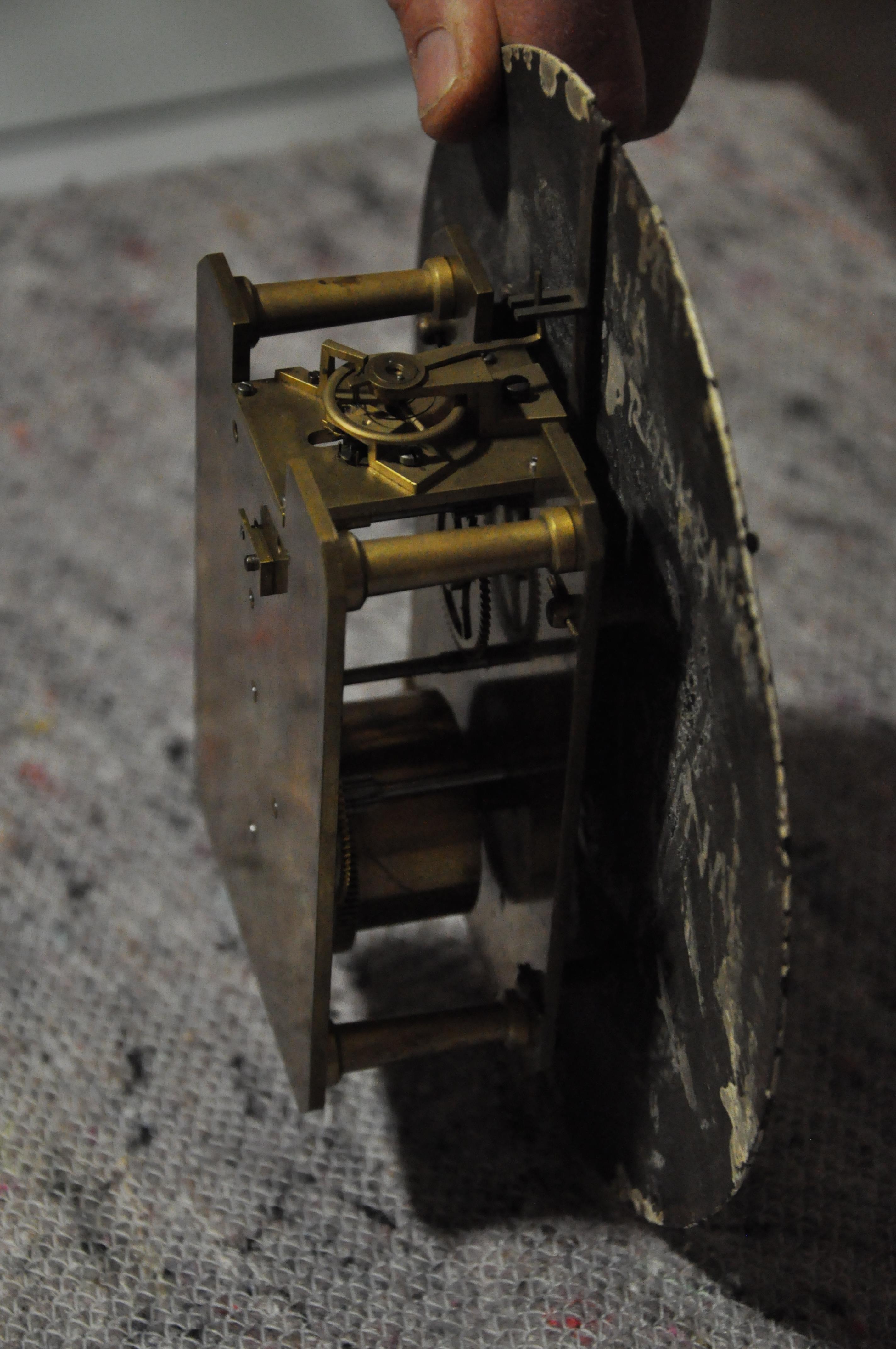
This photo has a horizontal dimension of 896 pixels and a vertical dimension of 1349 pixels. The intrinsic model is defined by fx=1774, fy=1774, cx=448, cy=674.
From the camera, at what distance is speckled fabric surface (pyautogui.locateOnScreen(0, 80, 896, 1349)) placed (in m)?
0.91

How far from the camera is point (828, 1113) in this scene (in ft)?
3.22

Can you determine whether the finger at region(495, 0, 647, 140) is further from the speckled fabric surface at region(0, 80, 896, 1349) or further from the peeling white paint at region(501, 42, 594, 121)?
the speckled fabric surface at region(0, 80, 896, 1349)

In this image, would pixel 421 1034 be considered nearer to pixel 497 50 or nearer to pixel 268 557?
pixel 268 557

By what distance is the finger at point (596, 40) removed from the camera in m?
0.87

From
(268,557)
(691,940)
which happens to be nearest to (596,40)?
(268,557)

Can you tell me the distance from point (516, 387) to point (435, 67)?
0.59 feet

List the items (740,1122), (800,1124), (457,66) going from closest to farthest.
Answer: (740,1122)
(457,66)
(800,1124)

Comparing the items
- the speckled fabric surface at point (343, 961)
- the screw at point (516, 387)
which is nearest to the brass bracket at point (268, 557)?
the screw at point (516, 387)

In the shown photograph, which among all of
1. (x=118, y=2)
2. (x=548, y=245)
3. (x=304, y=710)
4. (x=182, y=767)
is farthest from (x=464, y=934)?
(x=118, y=2)

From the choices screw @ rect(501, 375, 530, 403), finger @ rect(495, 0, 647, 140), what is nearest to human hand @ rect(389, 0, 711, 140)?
finger @ rect(495, 0, 647, 140)

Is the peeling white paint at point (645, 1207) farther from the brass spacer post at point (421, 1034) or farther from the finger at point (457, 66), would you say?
the finger at point (457, 66)

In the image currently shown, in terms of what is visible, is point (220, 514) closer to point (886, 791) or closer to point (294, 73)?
point (886, 791)

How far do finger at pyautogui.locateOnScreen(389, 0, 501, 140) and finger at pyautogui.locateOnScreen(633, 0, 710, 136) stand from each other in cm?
15

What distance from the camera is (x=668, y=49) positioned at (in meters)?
1.02
